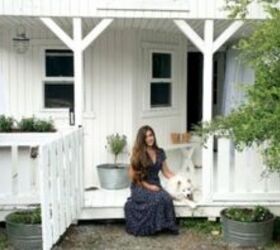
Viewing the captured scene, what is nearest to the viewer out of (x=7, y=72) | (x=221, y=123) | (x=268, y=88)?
(x=268, y=88)

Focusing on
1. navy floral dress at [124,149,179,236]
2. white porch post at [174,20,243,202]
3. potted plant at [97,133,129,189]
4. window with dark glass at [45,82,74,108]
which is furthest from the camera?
window with dark glass at [45,82,74,108]

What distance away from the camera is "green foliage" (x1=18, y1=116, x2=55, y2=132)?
23.8ft

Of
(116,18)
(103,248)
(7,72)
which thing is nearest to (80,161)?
(103,248)

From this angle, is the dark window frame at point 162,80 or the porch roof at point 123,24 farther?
the dark window frame at point 162,80

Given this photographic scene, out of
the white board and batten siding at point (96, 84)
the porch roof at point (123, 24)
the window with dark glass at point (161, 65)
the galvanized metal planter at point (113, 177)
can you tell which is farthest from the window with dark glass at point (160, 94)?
→ the galvanized metal planter at point (113, 177)

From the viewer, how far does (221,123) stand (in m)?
5.34

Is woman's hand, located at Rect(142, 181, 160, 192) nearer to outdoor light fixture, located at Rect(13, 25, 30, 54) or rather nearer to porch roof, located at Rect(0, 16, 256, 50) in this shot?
porch roof, located at Rect(0, 16, 256, 50)

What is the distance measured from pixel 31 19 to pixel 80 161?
5.99ft

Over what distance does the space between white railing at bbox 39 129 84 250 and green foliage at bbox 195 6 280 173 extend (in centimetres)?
176

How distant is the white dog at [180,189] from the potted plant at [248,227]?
1.78 feet

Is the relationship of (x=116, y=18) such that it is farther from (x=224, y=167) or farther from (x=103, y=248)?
(x=103, y=248)

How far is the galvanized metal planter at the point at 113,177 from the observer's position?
24.1ft

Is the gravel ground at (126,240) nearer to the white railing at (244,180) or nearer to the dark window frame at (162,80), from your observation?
the white railing at (244,180)

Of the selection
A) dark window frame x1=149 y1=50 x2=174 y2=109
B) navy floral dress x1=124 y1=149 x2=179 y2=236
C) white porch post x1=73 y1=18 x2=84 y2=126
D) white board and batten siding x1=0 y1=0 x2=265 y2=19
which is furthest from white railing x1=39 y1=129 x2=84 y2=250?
dark window frame x1=149 y1=50 x2=174 y2=109
